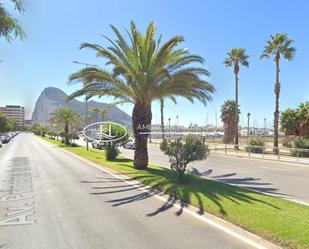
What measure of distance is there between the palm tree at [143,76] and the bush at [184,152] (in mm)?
4726

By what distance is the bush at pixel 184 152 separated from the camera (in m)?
13.2

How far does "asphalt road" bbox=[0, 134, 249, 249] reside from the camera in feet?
20.5

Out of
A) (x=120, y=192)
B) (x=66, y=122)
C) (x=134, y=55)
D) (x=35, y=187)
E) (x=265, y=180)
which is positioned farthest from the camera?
(x=66, y=122)

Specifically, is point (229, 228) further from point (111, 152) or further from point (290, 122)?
point (290, 122)

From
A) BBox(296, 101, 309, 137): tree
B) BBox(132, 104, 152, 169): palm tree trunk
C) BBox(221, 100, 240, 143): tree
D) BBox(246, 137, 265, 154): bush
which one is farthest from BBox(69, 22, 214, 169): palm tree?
BBox(221, 100, 240, 143): tree

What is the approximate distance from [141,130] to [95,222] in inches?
440

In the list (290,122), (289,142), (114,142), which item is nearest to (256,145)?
(289,142)

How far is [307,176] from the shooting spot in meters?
16.7

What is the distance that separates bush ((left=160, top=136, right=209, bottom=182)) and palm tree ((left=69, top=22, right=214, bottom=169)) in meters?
4.73

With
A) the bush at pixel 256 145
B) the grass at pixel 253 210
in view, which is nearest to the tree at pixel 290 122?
the bush at pixel 256 145

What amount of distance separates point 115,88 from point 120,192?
886 centimetres

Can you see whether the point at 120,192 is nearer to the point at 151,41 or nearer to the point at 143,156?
the point at 143,156

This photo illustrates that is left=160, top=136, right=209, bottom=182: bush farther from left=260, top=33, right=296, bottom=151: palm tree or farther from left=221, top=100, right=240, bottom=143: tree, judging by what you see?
left=221, top=100, right=240, bottom=143: tree

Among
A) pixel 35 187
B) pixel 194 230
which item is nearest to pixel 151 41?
pixel 35 187
